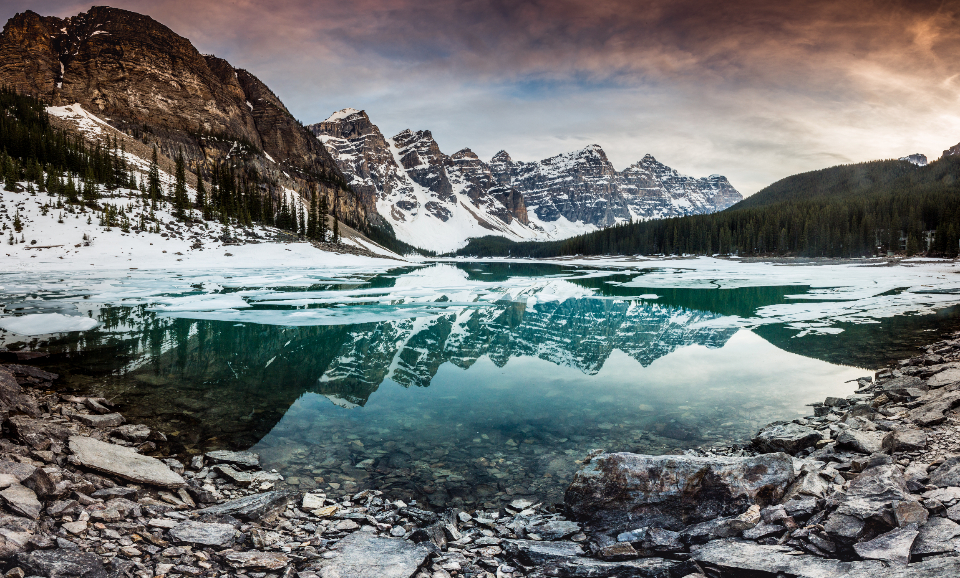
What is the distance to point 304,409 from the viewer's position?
815cm

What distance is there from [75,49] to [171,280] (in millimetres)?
130427

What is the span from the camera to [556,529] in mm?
4574

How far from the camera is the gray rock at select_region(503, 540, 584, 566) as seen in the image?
13.2ft

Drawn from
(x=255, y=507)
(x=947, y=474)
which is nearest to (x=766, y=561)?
(x=947, y=474)

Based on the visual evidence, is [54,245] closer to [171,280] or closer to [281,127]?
[171,280]

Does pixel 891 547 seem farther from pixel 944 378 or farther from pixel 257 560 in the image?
pixel 944 378

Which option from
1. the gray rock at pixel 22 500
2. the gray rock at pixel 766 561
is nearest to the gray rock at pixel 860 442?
the gray rock at pixel 766 561

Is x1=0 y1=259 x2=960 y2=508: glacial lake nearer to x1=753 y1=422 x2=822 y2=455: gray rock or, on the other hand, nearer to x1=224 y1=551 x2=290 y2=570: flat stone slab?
Result: x1=753 y1=422 x2=822 y2=455: gray rock

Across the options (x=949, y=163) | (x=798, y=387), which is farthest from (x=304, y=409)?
(x=949, y=163)

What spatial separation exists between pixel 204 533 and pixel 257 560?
64cm

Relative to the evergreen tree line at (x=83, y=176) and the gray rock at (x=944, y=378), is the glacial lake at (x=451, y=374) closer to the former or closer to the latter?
the gray rock at (x=944, y=378)

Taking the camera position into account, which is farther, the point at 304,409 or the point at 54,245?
the point at 54,245

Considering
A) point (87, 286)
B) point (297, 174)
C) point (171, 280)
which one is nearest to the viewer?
point (87, 286)

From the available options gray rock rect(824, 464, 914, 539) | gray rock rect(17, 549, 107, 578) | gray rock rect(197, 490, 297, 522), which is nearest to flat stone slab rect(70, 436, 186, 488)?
gray rock rect(197, 490, 297, 522)
